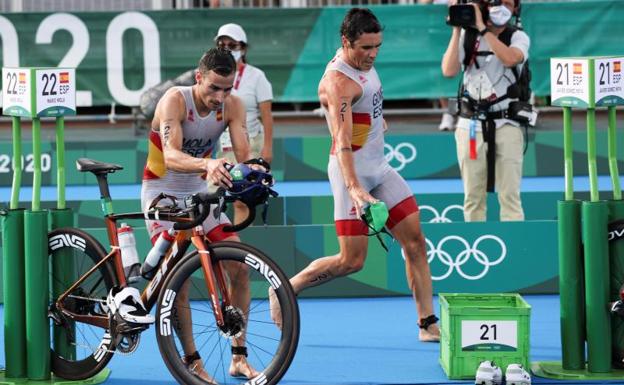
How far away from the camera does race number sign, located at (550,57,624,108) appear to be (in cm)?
736

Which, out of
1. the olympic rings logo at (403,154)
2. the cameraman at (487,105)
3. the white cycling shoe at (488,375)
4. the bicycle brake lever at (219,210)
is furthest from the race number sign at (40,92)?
the olympic rings logo at (403,154)

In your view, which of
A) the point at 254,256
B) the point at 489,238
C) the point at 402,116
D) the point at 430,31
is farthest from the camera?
the point at 402,116

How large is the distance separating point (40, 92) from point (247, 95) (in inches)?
142

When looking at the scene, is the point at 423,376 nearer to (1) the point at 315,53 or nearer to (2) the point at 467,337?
(2) the point at 467,337

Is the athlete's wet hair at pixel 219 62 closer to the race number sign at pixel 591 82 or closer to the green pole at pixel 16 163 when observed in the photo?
the green pole at pixel 16 163

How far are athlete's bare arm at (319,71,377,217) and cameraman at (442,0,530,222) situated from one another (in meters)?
2.31

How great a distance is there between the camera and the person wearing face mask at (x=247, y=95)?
10.6 m

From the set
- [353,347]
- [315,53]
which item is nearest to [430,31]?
[315,53]

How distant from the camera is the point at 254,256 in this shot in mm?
6781

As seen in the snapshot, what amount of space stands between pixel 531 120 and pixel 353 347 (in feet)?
9.14

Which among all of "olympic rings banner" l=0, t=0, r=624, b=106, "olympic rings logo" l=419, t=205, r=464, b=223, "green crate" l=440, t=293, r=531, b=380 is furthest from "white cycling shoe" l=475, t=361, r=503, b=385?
"olympic rings banner" l=0, t=0, r=624, b=106

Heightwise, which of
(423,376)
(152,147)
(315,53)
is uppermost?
(315,53)

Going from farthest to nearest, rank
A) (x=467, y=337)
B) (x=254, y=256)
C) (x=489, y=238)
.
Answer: (x=489, y=238) < (x=467, y=337) < (x=254, y=256)

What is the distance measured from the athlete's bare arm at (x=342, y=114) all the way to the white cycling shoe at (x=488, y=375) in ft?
3.85
